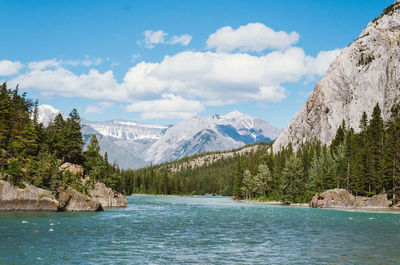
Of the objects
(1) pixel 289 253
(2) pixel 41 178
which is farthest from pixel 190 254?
(2) pixel 41 178

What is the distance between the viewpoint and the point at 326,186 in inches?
5098

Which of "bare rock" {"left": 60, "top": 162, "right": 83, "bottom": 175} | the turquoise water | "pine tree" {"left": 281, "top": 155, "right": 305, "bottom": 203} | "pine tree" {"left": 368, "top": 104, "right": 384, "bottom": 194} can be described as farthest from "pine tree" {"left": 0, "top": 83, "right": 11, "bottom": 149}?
"pine tree" {"left": 368, "top": 104, "right": 384, "bottom": 194}

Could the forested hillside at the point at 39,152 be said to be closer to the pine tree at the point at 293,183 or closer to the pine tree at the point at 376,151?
the pine tree at the point at 293,183

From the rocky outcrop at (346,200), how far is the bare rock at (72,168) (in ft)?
236

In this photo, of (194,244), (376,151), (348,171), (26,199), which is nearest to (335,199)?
(348,171)

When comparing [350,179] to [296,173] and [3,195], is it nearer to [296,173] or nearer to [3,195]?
[296,173]

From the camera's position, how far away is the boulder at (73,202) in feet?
286

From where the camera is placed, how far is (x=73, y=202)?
88.6 meters

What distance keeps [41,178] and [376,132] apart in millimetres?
108354

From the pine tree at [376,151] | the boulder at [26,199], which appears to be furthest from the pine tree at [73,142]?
the pine tree at [376,151]

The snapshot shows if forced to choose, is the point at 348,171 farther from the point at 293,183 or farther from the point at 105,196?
the point at 105,196

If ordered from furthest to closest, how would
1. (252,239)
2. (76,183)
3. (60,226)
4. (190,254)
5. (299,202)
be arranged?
1. (299,202)
2. (76,183)
3. (60,226)
4. (252,239)
5. (190,254)

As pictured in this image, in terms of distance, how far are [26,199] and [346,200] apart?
8852cm

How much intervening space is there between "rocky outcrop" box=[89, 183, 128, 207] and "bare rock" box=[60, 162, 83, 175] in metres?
6.80
